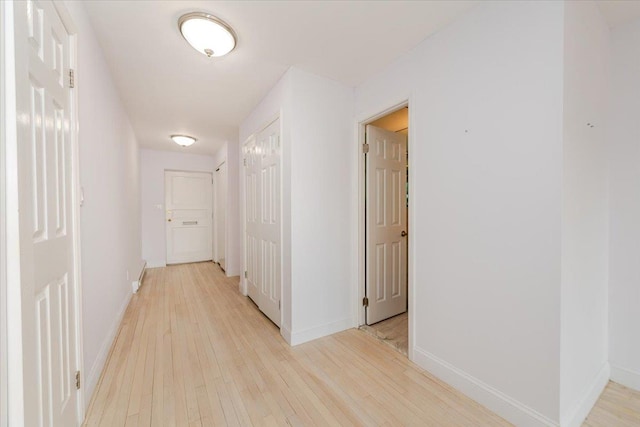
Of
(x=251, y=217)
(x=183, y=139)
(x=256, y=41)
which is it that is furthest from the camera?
(x=183, y=139)

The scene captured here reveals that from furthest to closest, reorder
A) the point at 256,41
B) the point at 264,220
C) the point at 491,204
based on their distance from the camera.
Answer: the point at 264,220, the point at 256,41, the point at 491,204

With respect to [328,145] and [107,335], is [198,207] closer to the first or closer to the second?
[107,335]

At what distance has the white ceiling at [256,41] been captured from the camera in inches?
62.2

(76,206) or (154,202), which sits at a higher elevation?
(154,202)

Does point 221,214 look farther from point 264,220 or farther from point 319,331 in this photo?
point 319,331

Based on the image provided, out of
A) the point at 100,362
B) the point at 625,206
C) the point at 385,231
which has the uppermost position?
the point at 625,206

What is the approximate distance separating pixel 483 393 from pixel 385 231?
59.5 inches

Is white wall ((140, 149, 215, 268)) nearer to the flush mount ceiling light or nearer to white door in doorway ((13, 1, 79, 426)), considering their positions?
the flush mount ceiling light

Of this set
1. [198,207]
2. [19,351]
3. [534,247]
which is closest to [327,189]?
[534,247]

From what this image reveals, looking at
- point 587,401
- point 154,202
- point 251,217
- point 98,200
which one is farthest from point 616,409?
point 154,202

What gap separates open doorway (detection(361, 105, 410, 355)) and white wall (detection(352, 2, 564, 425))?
2.08 feet

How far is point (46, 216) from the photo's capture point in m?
1.06

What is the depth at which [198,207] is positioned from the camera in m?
5.77

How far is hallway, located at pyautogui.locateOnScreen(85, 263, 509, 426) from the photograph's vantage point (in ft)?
4.71
